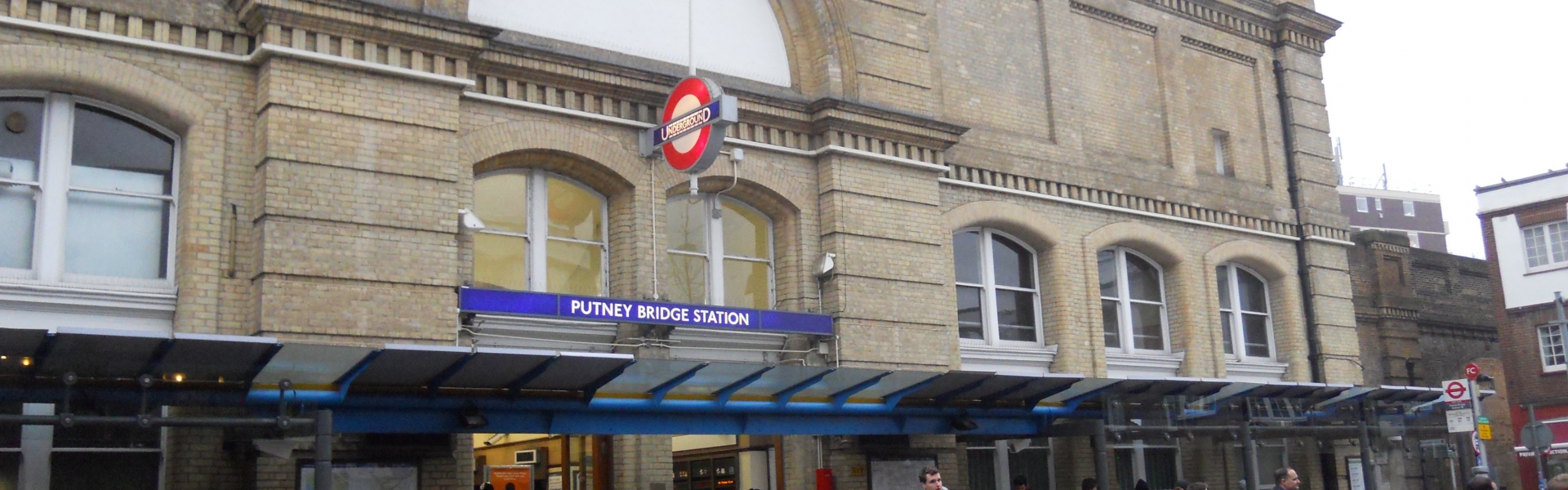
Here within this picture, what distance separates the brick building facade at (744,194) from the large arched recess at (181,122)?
0.03 metres

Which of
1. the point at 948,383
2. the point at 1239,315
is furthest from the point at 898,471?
the point at 1239,315

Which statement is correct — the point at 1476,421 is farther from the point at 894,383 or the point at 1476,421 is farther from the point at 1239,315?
the point at 894,383

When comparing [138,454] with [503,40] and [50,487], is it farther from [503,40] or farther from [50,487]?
[503,40]

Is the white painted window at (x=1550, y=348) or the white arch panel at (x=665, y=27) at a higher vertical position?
the white arch panel at (x=665, y=27)

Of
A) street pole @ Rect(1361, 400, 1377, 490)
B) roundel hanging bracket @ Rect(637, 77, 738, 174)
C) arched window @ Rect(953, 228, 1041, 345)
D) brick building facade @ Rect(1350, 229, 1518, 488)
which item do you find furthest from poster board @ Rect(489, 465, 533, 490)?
brick building facade @ Rect(1350, 229, 1518, 488)

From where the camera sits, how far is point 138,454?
44.1 feet

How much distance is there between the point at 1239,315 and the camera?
82.3 feet

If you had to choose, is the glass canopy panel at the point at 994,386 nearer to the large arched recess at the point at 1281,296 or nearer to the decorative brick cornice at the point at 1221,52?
the large arched recess at the point at 1281,296

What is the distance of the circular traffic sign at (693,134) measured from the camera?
15.9 m

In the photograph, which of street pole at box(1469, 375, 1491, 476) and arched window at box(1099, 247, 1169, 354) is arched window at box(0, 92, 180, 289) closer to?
arched window at box(1099, 247, 1169, 354)

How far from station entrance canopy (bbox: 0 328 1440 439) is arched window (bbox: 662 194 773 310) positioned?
2501 millimetres

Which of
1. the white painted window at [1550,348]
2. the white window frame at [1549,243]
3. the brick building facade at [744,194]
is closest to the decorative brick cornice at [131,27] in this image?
the brick building facade at [744,194]

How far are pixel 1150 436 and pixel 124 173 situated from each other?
1258cm

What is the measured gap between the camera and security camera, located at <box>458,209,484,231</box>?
1521 centimetres
